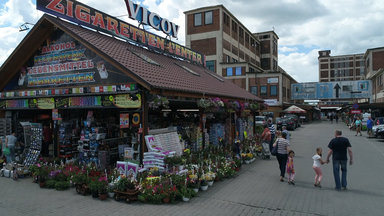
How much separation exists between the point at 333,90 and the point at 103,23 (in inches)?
1655

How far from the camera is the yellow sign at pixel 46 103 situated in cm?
1181

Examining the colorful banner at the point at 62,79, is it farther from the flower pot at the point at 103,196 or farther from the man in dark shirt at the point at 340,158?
the man in dark shirt at the point at 340,158

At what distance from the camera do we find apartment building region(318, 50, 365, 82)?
107438mm

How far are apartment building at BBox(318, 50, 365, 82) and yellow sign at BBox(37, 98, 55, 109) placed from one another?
4608 inches

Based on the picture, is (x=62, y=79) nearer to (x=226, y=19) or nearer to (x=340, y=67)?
(x=226, y=19)

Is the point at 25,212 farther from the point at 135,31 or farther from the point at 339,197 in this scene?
the point at 135,31

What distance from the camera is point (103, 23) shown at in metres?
13.7

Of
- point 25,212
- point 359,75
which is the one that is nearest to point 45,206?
point 25,212

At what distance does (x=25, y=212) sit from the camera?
22.0 feet

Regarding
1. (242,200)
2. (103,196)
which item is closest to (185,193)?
(242,200)

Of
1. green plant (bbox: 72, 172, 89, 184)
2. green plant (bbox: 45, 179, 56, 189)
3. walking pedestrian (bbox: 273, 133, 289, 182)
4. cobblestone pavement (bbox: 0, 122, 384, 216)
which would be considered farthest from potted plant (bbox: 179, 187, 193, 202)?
green plant (bbox: 45, 179, 56, 189)

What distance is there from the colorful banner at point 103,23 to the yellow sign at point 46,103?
1.93 m

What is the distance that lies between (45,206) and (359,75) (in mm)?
123499

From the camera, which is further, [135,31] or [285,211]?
[135,31]
